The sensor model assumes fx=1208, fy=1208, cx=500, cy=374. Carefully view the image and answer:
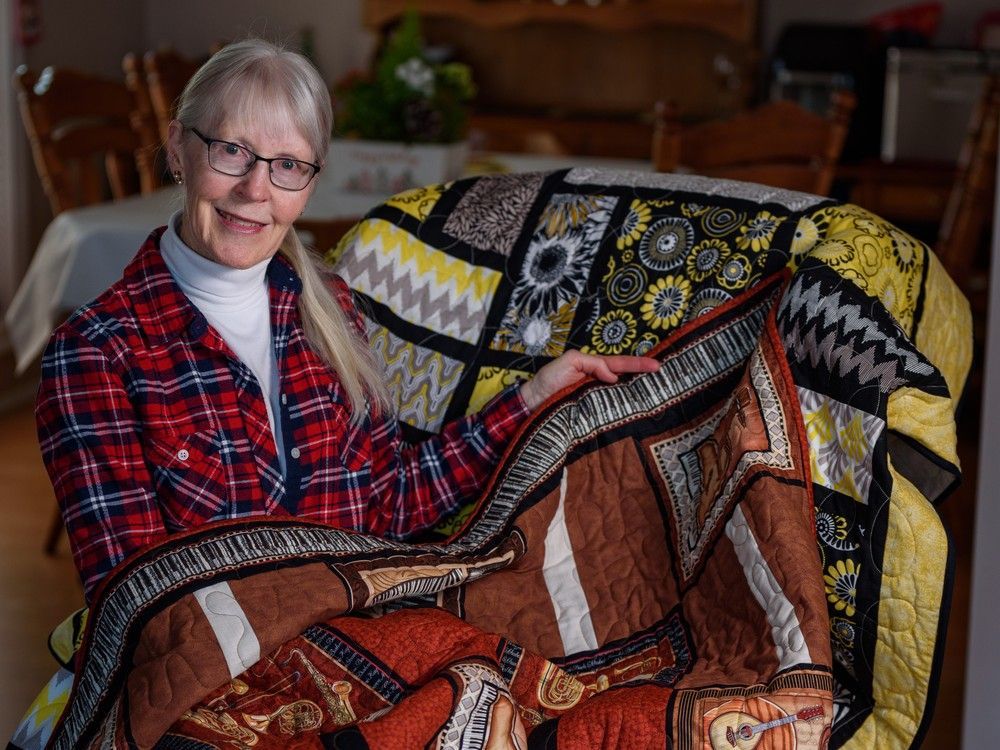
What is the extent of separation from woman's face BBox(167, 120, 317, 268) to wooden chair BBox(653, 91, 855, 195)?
4.52 feet

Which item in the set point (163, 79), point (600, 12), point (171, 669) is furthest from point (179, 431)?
point (600, 12)

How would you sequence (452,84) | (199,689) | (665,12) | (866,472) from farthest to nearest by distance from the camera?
(665,12) < (452,84) < (866,472) < (199,689)

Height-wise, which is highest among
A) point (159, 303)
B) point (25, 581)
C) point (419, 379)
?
point (159, 303)

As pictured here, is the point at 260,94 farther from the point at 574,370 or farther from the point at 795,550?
the point at 795,550

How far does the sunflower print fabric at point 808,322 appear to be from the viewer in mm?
1279

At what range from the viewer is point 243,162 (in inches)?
52.6

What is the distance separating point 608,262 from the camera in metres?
1.67

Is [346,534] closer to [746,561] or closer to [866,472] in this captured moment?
[746,561]

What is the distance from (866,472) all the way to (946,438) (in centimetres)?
11

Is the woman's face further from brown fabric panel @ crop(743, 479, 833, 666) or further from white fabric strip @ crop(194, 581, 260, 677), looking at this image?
brown fabric panel @ crop(743, 479, 833, 666)

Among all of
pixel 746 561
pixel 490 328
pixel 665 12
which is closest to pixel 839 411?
pixel 746 561

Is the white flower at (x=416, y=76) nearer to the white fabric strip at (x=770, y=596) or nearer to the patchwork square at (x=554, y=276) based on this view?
the patchwork square at (x=554, y=276)

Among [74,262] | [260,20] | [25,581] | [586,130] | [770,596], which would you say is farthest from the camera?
[260,20]

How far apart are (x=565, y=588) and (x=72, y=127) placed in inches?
80.2
